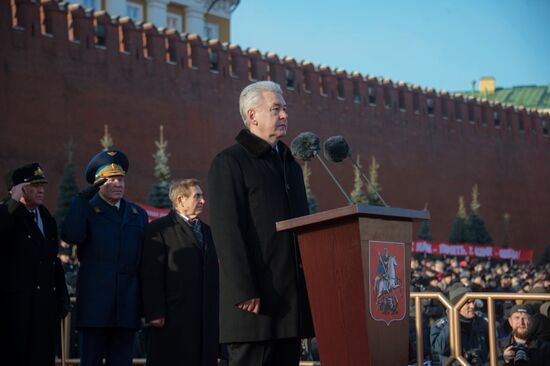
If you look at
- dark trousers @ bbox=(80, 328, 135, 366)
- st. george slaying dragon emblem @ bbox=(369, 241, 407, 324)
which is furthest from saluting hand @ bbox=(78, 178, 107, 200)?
st. george slaying dragon emblem @ bbox=(369, 241, 407, 324)

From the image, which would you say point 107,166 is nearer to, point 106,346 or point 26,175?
point 26,175

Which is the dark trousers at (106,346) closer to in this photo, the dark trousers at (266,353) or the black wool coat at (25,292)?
the black wool coat at (25,292)

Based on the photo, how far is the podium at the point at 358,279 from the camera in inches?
122

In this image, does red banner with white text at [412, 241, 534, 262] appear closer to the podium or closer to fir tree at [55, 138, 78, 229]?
fir tree at [55, 138, 78, 229]

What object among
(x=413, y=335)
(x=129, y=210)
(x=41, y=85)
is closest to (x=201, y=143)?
(x=41, y=85)

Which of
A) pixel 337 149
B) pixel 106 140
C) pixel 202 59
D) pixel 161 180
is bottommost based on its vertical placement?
pixel 337 149

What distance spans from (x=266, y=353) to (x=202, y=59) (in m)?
23.5

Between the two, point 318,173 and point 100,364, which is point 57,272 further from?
point 318,173

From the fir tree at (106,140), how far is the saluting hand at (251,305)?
61.7 ft

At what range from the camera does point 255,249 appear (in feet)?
11.1

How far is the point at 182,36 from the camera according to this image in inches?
1037

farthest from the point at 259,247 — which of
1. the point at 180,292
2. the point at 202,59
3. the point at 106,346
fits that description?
the point at 202,59

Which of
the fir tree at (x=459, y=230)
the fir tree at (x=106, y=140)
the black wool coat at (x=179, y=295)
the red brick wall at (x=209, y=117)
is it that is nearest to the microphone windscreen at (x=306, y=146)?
the black wool coat at (x=179, y=295)

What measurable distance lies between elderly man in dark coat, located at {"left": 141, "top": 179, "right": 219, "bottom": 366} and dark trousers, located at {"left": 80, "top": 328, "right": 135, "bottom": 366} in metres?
0.12
